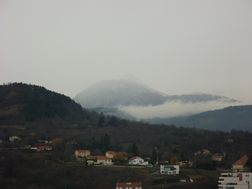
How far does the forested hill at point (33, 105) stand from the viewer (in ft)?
248

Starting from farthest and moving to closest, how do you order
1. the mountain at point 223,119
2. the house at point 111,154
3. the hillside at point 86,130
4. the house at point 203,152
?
1. the mountain at point 223,119
2. the hillside at point 86,130
3. the house at point 203,152
4. the house at point 111,154

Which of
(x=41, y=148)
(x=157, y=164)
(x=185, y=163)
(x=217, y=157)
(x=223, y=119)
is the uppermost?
(x=223, y=119)

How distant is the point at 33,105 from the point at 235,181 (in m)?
38.9

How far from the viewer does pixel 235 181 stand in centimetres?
4434

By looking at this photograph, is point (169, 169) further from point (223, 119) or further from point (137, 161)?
point (223, 119)

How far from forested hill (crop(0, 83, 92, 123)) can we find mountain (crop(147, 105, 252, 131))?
158 ft

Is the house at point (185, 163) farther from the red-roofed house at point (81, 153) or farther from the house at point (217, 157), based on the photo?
the red-roofed house at point (81, 153)

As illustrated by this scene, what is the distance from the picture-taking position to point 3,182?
45.5 m

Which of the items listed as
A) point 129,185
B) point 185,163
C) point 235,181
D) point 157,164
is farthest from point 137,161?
point 235,181

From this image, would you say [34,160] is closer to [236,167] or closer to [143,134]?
[236,167]

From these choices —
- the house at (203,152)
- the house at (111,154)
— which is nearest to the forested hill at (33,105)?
the house at (111,154)

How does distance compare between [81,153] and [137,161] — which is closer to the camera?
[137,161]

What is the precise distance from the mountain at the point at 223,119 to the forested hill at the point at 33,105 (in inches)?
1901

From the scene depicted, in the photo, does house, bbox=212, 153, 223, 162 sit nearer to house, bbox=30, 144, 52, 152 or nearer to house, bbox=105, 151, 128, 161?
house, bbox=105, 151, 128, 161
